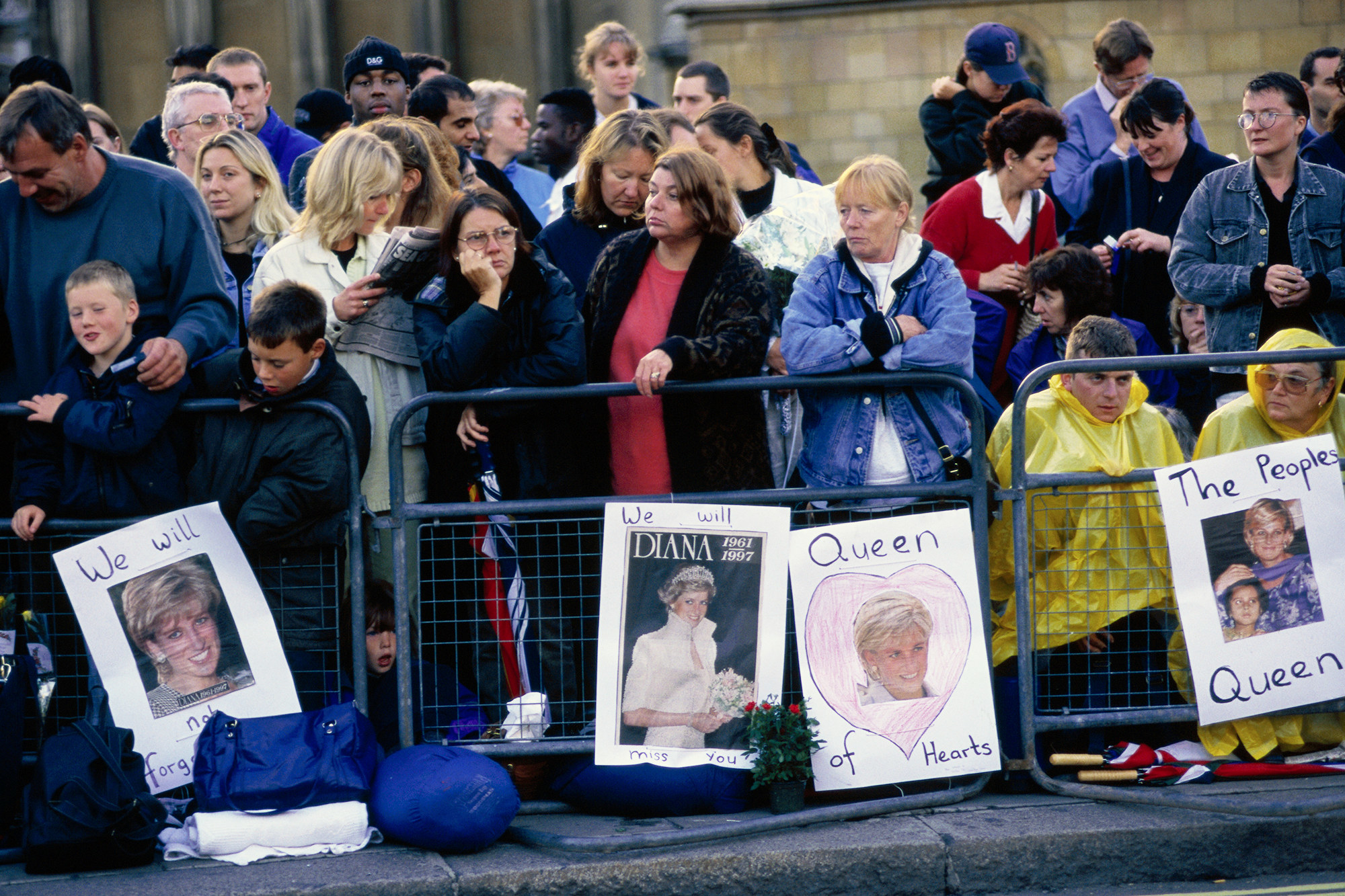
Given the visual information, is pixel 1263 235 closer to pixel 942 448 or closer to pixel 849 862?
pixel 942 448

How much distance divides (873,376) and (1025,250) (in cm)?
234

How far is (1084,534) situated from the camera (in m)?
5.29

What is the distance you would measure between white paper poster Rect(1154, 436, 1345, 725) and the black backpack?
3.42 meters

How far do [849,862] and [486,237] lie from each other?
2.41m

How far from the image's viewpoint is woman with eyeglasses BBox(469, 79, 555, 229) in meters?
8.92

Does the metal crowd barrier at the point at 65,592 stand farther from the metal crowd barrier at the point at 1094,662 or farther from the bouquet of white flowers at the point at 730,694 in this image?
the metal crowd barrier at the point at 1094,662

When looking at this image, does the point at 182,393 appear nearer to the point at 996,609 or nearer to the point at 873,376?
the point at 873,376

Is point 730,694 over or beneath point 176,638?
beneath

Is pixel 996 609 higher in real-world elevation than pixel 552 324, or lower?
lower

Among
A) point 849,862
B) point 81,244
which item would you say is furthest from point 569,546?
point 81,244

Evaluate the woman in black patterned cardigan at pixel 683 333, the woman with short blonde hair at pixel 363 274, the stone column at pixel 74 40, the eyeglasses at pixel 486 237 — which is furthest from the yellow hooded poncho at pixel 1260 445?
the stone column at pixel 74 40

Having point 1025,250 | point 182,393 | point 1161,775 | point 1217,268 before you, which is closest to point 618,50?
point 1025,250

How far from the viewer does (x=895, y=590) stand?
5.13 m

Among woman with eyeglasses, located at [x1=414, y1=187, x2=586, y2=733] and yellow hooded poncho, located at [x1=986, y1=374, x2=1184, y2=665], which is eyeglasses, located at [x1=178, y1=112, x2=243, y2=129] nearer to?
woman with eyeglasses, located at [x1=414, y1=187, x2=586, y2=733]
